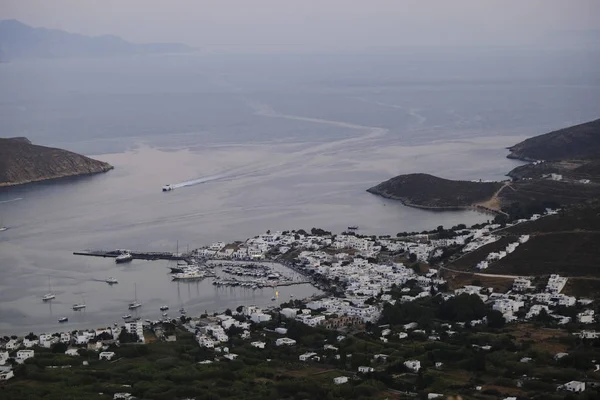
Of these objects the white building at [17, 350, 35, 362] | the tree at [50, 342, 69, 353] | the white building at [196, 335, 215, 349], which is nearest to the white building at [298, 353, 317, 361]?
the white building at [196, 335, 215, 349]

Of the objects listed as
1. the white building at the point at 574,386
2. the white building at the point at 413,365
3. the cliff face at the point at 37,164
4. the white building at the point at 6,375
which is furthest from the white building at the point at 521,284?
the cliff face at the point at 37,164

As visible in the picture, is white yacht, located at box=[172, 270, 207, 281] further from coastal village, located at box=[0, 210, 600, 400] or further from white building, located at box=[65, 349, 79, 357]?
white building, located at box=[65, 349, 79, 357]

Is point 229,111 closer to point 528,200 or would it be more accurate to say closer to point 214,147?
point 214,147

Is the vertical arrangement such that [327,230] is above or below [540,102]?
below

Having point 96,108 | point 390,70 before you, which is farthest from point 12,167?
point 390,70

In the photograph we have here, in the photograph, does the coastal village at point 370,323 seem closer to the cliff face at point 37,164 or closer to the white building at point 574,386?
the white building at point 574,386
